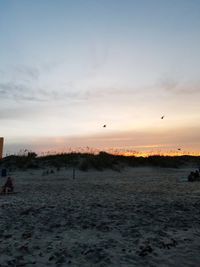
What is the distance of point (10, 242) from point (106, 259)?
276cm

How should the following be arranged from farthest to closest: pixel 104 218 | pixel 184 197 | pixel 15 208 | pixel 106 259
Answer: pixel 184 197 < pixel 15 208 < pixel 104 218 < pixel 106 259

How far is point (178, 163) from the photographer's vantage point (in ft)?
151

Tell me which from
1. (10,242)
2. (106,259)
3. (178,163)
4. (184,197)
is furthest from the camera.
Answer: (178,163)

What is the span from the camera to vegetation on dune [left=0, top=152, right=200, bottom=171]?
38.2 metres

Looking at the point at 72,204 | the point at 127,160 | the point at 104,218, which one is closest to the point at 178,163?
the point at 127,160

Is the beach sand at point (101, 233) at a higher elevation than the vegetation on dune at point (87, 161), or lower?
lower

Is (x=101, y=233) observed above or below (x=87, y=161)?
below

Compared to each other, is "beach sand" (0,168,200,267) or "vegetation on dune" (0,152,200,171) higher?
"vegetation on dune" (0,152,200,171)

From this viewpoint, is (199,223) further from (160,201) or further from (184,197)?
(184,197)

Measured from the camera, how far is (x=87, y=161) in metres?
39.2

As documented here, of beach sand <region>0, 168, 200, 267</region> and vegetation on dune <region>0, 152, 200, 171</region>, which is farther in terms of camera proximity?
vegetation on dune <region>0, 152, 200, 171</region>

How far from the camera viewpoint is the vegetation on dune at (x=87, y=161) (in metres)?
38.2

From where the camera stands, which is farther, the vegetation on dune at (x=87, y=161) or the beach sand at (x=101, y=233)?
the vegetation on dune at (x=87, y=161)

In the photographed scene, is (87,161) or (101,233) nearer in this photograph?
(101,233)
